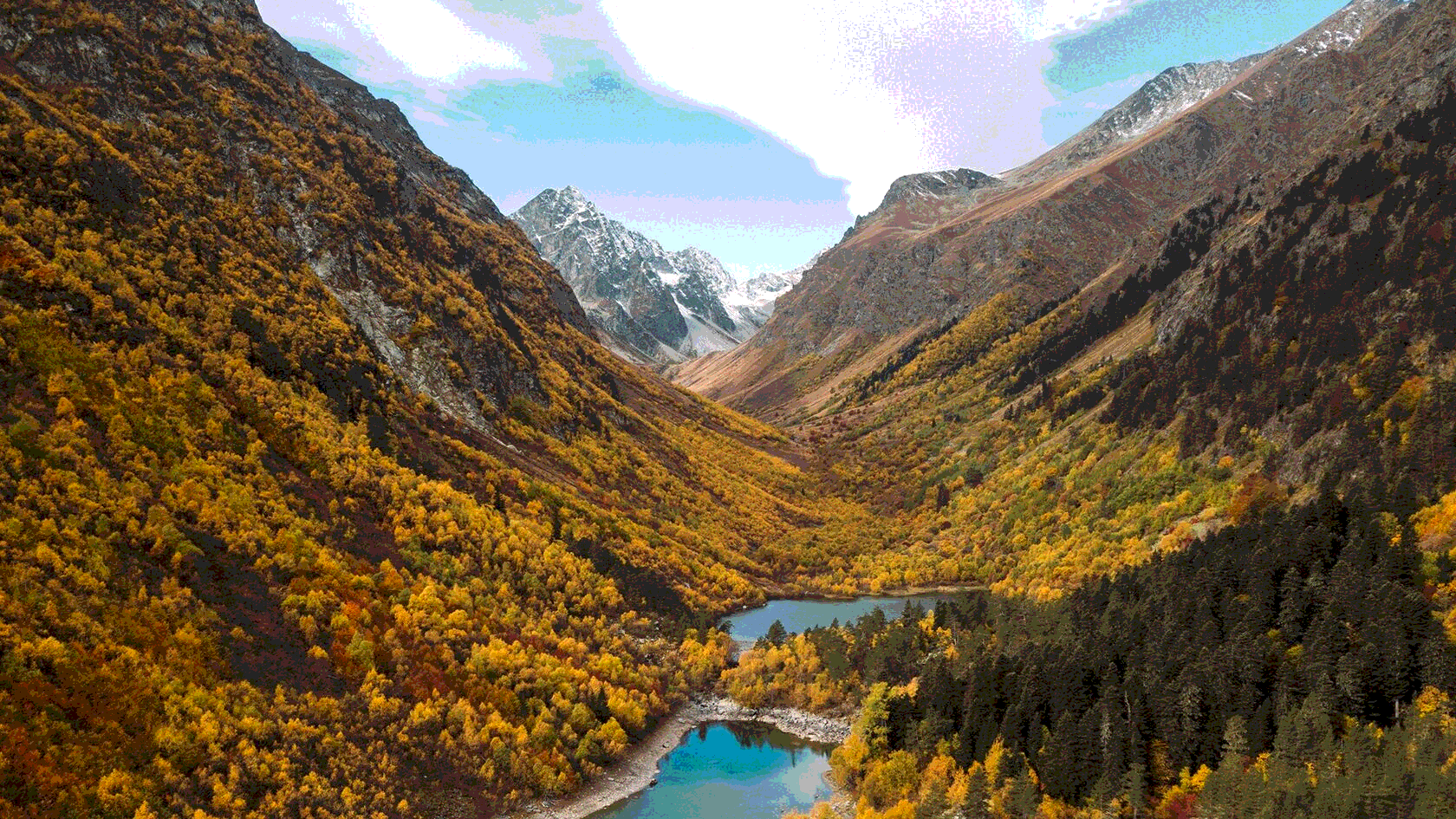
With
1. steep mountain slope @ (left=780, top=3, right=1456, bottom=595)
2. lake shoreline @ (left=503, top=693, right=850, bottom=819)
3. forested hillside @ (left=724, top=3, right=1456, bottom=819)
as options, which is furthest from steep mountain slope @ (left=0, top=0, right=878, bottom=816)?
steep mountain slope @ (left=780, top=3, right=1456, bottom=595)

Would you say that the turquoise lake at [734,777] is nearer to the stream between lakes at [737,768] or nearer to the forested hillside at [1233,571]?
the stream between lakes at [737,768]

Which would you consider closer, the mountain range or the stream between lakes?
the mountain range

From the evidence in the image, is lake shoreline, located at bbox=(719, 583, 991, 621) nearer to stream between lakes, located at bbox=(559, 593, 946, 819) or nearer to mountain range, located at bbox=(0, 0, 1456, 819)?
mountain range, located at bbox=(0, 0, 1456, 819)

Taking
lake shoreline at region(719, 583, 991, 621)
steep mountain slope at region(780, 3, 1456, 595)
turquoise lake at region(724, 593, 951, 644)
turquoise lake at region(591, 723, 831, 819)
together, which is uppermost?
steep mountain slope at region(780, 3, 1456, 595)

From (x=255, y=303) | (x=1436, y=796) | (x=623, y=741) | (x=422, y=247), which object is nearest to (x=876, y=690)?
(x=623, y=741)

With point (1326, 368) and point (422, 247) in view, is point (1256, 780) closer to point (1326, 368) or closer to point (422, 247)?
point (1326, 368)

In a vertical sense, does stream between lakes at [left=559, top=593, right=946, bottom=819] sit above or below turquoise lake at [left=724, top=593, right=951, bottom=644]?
below
